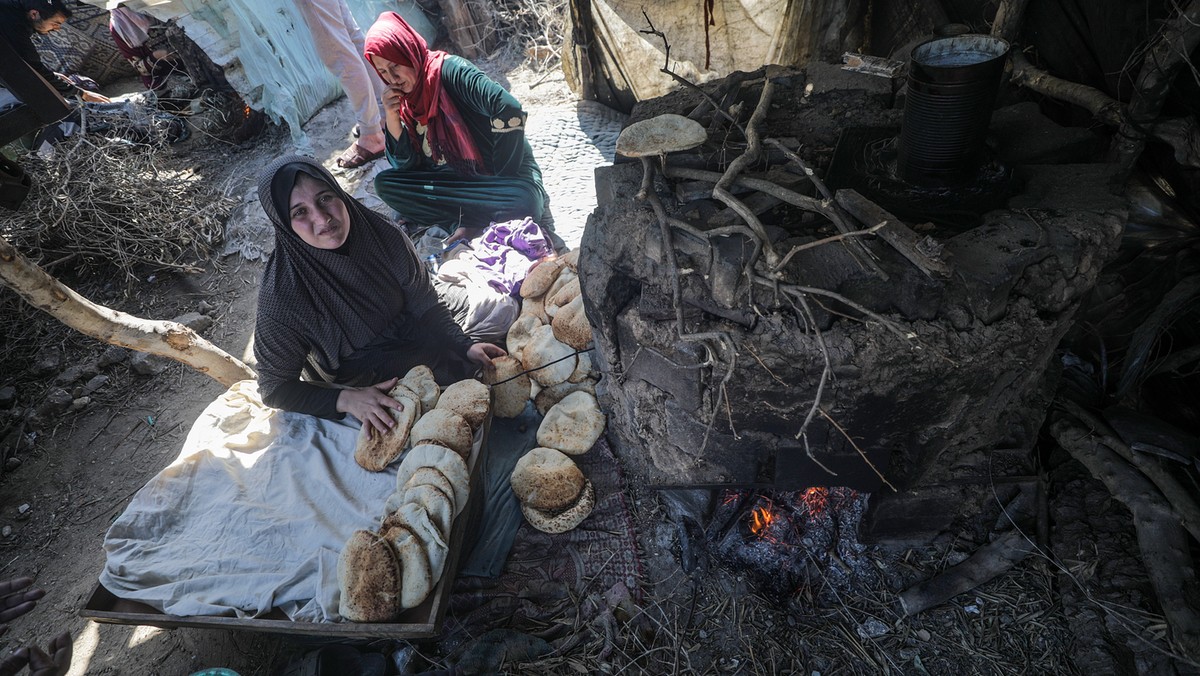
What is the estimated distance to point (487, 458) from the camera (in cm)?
352

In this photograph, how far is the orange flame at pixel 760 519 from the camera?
116 inches

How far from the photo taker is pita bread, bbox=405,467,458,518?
9.29ft

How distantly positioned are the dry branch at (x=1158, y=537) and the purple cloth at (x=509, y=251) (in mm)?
3381

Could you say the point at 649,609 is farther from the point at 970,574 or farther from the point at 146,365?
the point at 146,365

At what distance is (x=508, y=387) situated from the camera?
3.58m

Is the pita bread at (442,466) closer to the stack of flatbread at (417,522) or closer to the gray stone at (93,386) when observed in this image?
the stack of flatbread at (417,522)

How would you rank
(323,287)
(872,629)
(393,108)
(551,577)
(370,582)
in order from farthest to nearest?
1. (393,108)
2. (323,287)
3. (551,577)
4. (872,629)
5. (370,582)

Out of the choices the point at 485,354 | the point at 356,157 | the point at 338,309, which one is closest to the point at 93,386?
the point at 338,309

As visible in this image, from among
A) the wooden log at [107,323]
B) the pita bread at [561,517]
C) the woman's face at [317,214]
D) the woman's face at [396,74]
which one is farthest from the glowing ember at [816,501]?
the woman's face at [396,74]

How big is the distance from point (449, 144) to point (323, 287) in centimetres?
239

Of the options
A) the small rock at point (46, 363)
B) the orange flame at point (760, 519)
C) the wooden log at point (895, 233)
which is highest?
the wooden log at point (895, 233)

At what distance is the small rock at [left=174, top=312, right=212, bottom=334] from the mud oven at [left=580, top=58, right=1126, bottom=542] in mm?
4088

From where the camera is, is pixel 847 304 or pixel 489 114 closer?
pixel 847 304

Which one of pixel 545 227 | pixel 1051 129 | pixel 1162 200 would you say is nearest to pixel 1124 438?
pixel 1162 200
